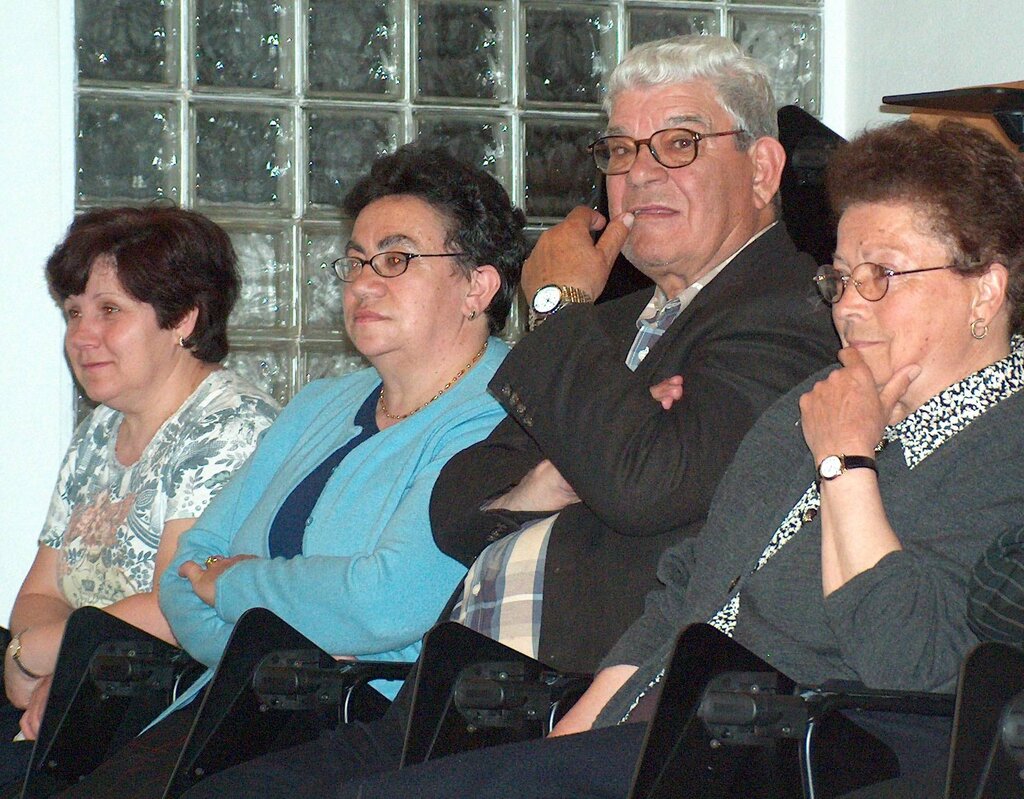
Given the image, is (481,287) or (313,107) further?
(313,107)

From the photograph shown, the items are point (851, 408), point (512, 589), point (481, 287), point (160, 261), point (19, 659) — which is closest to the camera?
point (851, 408)

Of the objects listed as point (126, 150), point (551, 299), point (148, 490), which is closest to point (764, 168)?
point (551, 299)

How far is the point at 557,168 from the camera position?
135 inches

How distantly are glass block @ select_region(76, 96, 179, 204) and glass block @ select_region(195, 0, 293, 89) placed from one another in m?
0.14

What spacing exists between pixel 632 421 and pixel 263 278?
1.68 m

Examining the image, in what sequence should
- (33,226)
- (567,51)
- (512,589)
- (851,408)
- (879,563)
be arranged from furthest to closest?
(567,51), (33,226), (512,589), (851,408), (879,563)

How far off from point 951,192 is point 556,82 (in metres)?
1.83

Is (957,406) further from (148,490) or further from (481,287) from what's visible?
(148,490)

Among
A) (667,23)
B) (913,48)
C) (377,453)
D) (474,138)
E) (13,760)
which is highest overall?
(667,23)

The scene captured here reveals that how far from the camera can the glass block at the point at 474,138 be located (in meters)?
3.35

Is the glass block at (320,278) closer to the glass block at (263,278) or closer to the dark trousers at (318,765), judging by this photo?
the glass block at (263,278)

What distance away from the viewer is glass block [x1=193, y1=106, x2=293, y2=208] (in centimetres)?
326

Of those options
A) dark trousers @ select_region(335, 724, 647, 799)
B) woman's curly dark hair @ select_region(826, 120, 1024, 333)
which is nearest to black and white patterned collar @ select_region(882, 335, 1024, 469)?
woman's curly dark hair @ select_region(826, 120, 1024, 333)

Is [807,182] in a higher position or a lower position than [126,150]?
lower
